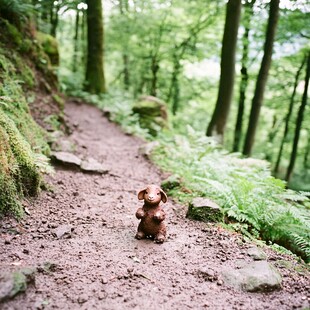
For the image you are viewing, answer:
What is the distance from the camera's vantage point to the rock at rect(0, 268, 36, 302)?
9.30 feet

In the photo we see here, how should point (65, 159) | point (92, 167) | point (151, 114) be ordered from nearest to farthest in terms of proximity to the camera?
point (65, 159)
point (92, 167)
point (151, 114)

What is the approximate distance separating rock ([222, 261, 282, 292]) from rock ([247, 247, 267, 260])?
260 mm

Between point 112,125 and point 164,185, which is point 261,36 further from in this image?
point 164,185

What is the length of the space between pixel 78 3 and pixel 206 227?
7.36 meters

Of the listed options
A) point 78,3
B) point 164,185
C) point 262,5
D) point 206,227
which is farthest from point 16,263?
point 262,5

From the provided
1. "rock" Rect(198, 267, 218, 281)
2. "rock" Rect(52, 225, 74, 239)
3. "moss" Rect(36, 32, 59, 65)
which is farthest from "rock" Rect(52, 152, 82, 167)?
"moss" Rect(36, 32, 59, 65)

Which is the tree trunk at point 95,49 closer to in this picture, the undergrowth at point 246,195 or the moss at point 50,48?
the moss at point 50,48

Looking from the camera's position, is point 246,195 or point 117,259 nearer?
point 117,259

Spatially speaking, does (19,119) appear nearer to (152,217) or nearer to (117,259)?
(152,217)

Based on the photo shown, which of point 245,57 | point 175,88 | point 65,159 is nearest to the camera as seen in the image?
point 65,159

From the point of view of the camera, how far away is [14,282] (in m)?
2.93

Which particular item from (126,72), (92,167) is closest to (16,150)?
(92,167)

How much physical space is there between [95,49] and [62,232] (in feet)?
39.4

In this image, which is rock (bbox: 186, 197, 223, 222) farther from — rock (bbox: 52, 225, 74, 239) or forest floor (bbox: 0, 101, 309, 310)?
rock (bbox: 52, 225, 74, 239)
